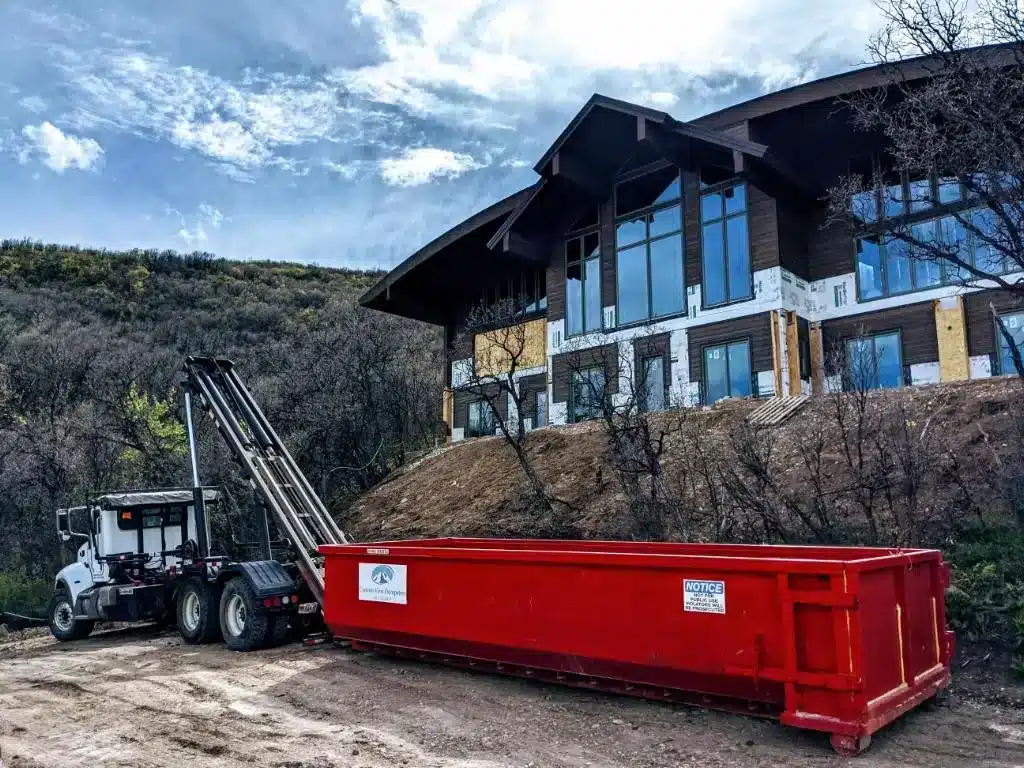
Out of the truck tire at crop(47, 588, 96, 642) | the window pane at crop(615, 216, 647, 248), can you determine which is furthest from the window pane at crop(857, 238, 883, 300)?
the truck tire at crop(47, 588, 96, 642)

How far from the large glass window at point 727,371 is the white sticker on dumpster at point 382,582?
13.3 m

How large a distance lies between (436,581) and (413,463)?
15.4m

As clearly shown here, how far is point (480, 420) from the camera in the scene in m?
28.4

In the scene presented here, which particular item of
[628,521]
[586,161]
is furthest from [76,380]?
[628,521]

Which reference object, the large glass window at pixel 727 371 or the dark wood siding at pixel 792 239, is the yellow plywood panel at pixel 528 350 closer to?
the large glass window at pixel 727 371

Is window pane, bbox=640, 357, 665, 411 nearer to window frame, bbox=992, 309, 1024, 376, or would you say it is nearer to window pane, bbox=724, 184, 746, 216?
window pane, bbox=724, 184, 746, 216

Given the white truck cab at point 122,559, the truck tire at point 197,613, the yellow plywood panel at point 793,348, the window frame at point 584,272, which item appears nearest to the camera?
the truck tire at point 197,613

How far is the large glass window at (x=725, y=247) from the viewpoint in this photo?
21703 millimetres

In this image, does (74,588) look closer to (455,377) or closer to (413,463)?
(413,463)

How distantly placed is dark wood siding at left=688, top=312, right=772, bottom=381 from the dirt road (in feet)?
45.9

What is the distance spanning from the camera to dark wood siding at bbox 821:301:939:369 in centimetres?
1983

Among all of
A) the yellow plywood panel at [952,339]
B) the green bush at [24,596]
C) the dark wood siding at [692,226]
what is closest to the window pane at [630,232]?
the dark wood siding at [692,226]

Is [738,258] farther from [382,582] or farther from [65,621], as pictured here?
[65,621]

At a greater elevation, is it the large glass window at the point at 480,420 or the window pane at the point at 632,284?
the window pane at the point at 632,284
